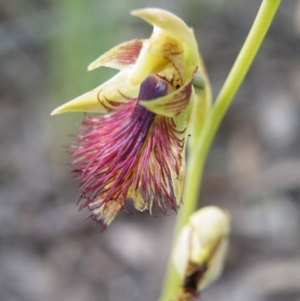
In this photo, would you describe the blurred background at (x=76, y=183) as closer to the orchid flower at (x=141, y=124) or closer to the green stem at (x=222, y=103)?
the green stem at (x=222, y=103)

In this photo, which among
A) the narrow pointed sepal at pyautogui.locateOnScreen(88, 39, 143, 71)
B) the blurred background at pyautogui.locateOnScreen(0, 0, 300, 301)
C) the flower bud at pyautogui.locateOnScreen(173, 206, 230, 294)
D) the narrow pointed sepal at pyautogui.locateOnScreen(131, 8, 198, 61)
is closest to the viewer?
the narrow pointed sepal at pyautogui.locateOnScreen(131, 8, 198, 61)

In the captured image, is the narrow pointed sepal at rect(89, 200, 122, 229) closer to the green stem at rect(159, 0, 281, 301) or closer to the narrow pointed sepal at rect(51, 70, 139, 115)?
the narrow pointed sepal at rect(51, 70, 139, 115)

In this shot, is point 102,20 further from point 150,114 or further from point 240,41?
point 150,114

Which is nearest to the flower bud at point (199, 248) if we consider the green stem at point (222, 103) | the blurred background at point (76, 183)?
the green stem at point (222, 103)

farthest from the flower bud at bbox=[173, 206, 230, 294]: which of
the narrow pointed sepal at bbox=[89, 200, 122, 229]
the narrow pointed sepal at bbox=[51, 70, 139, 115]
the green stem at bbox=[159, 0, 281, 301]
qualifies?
the narrow pointed sepal at bbox=[51, 70, 139, 115]

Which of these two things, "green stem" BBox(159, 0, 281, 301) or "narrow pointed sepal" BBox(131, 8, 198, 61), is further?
"green stem" BBox(159, 0, 281, 301)

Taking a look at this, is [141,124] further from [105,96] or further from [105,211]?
[105,211]

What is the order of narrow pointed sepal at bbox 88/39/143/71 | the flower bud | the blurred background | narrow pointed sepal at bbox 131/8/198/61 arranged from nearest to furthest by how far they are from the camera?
narrow pointed sepal at bbox 131/8/198/61
narrow pointed sepal at bbox 88/39/143/71
the flower bud
the blurred background
